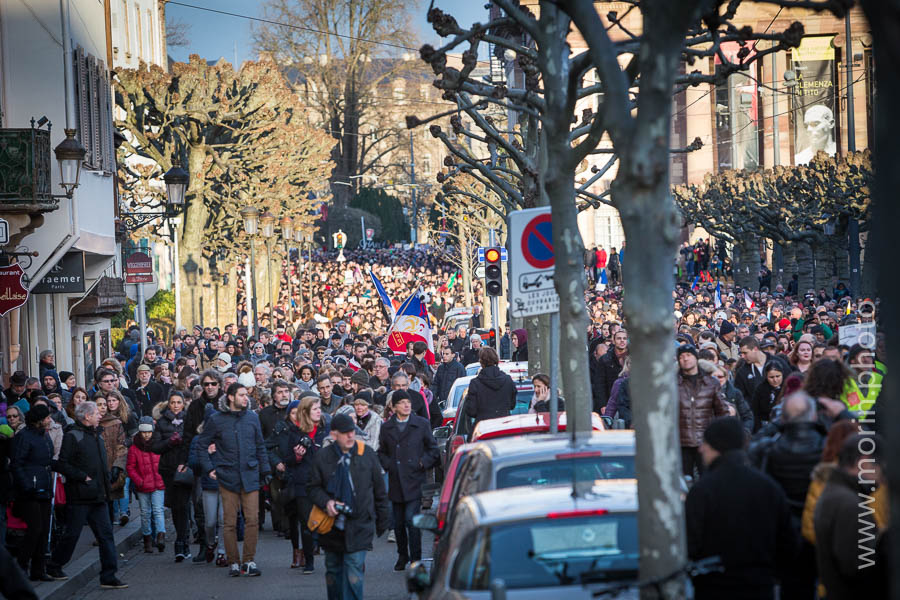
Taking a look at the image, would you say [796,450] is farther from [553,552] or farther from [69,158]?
[69,158]

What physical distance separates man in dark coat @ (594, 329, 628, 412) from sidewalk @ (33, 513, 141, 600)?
248 inches

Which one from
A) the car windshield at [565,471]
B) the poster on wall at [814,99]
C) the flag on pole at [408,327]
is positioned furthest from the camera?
the poster on wall at [814,99]

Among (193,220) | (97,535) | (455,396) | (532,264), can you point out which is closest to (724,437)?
(532,264)

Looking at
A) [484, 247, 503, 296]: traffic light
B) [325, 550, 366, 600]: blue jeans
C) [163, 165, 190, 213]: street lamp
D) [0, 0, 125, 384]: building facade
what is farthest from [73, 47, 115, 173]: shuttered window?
[325, 550, 366, 600]: blue jeans

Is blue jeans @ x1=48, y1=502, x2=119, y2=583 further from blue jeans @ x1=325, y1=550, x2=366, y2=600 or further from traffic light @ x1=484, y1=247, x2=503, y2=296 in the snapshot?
traffic light @ x1=484, y1=247, x2=503, y2=296

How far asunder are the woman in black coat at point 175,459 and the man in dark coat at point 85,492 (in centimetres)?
139

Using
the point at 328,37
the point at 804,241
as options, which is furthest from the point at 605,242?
the point at 804,241

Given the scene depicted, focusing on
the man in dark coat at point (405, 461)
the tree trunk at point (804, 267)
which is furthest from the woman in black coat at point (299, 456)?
the tree trunk at point (804, 267)

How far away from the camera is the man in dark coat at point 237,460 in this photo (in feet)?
42.9

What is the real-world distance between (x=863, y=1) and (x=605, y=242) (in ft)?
249

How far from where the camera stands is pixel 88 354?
100 feet

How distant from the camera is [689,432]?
12.2 m

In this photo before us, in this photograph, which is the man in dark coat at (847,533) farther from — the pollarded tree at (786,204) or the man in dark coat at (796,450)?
the pollarded tree at (786,204)

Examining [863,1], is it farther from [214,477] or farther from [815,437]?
[214,477]
